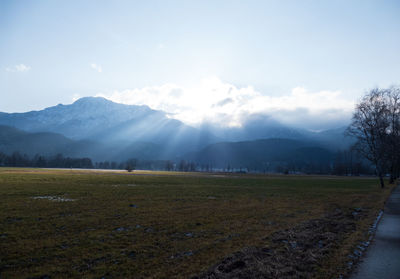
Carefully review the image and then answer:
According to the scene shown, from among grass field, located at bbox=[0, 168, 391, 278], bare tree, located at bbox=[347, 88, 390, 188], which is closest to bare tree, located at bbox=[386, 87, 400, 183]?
bare tree, located at bbox=[347, 88, 390, 188]

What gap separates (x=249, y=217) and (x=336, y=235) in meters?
5.81

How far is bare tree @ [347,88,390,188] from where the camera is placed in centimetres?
4644

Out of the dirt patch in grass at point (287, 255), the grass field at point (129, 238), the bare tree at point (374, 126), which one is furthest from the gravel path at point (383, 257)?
the bare tree at point (374, 126)

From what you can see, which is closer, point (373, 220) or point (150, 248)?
point (150, 248)

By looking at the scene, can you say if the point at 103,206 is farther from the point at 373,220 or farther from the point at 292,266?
the point at 373,220

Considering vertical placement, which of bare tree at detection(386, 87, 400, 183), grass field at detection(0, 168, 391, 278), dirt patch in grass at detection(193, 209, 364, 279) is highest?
bare tree at detection(386, 87, 400, 183)

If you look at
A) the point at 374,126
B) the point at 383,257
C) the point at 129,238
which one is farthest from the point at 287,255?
the point at 374,126

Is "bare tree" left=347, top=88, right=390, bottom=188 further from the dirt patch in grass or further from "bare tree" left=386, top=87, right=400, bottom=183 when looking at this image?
the dirt patch in grass

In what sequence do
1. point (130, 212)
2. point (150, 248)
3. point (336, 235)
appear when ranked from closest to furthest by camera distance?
point (150, 248)
point (336, 235)
point (130, 212)

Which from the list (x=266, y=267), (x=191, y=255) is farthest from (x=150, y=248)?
(x=266, y=267)

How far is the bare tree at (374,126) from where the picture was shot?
4644cm

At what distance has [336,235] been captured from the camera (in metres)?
12.2

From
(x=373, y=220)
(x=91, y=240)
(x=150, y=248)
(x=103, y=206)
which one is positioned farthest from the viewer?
(x=103, y=206)

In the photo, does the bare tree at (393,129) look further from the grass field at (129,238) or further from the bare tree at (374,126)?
the grass field at (129,238)
